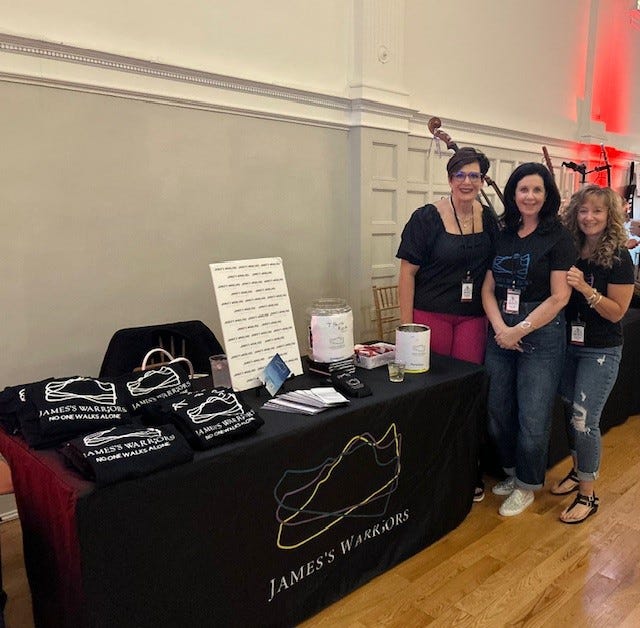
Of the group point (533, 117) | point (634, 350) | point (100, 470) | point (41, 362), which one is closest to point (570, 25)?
point (533, 117)

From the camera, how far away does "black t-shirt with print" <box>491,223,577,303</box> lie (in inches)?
84.8

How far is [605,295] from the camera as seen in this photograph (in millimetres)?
2217

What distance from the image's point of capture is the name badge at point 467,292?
2371mm

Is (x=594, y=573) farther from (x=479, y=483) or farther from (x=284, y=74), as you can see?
(x=284, y=74)

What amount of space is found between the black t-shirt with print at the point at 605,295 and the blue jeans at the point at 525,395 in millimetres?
89

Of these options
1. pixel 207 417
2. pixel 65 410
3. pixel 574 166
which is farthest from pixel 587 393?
pixel 574 166

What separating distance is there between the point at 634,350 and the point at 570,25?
3577mm

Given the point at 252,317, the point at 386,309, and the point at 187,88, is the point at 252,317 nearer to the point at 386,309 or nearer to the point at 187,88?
the point at 187,88

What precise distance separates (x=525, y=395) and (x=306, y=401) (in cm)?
104

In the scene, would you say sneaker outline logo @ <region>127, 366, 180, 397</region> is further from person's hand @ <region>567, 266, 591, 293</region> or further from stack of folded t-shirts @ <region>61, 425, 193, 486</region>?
person's hand @ <region>567, 266, 591, 293</region>

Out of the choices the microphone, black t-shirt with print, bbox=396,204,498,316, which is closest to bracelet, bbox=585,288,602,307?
black t-shirt with print, bbox=396,204,498,316

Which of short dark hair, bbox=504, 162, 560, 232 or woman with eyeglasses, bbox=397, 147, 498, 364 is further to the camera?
woman with eyeglasses, bbox=397, 147, 498, 364

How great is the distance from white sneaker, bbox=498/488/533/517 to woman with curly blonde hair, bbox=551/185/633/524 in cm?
15

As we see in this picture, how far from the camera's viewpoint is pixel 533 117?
5.09 m
